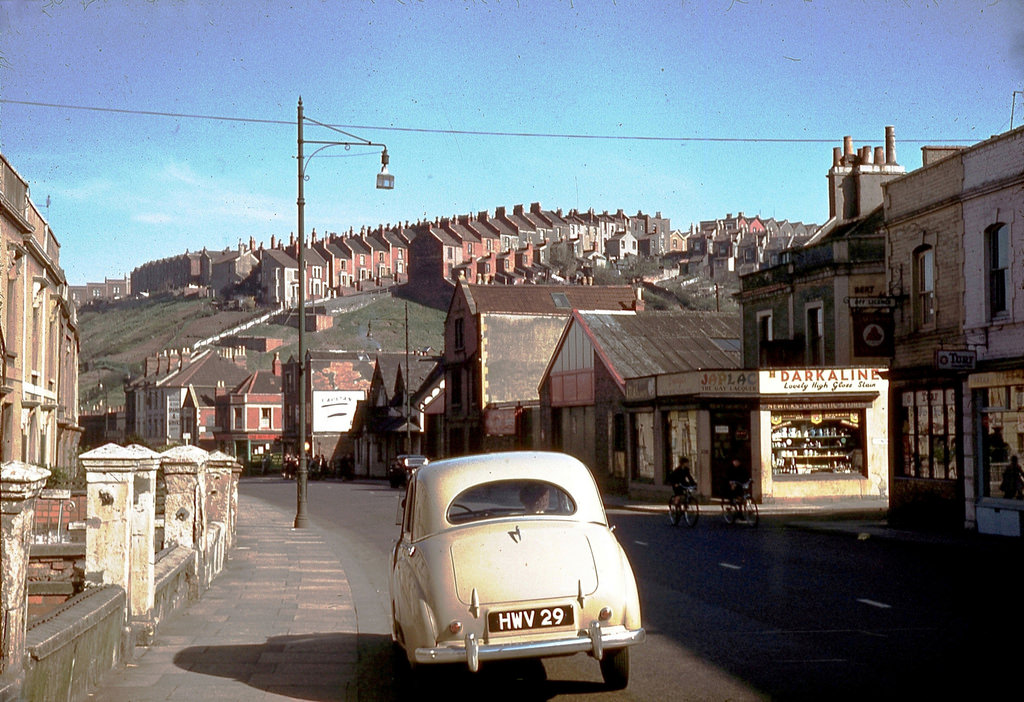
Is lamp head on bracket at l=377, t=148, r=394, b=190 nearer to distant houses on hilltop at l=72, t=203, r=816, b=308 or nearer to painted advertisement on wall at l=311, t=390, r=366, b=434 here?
painted advertisement on wall at l=311, t=390, r=366, b=434

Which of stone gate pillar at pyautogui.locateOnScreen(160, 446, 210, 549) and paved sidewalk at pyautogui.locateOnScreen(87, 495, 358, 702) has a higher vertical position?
stone gate pillar at pyautogui.locateOnScreen(160, 446, 210, 549)

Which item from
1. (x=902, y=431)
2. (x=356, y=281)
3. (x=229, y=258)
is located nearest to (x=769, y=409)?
(x=902, y=431)

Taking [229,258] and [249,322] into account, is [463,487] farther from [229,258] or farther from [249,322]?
[229,258]

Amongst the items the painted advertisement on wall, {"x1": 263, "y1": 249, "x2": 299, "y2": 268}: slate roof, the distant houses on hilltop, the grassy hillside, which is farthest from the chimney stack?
{"x1": 263, "y1": 249, "x2": 299, "y2": 268}: slate roof

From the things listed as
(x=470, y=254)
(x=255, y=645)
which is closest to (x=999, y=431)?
(x=255, y=645)

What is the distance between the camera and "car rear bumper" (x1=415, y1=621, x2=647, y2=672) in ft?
26.3

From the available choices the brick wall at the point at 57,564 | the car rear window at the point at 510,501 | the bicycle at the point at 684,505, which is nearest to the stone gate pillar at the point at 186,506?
the brick wall at the point at 57,564

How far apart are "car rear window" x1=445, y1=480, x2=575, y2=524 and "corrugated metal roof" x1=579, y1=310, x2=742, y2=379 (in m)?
36.6

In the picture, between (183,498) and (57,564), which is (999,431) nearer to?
(183,498)

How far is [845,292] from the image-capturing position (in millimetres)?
36750

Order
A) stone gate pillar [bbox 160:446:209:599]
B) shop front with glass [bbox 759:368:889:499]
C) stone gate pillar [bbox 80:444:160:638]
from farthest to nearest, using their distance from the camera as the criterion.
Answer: shop front with glass [bbox 759:368:889:499] → stone gate pillar [bbox 160:446:209:599] → stone gate pillar [bbox 80:444:160:638]

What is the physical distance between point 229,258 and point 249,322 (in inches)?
1362

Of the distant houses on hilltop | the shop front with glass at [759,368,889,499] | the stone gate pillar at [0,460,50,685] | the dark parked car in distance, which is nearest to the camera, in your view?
the stone gate pillar at [0,460,50,685]

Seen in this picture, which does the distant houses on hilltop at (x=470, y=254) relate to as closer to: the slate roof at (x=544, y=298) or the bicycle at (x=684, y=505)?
the slate roof at (x=544, y=298)
